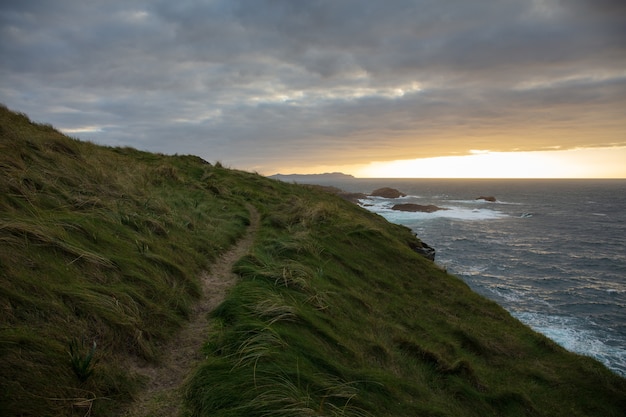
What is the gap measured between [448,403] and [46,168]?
1321 cm

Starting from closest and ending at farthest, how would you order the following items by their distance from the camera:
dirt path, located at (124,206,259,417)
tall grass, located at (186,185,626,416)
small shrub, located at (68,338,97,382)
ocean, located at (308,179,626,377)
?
small shrub, located at (68,338,97,382) → dirt path, located at (124,206,259,417) → tall grass, located at (186,185,626,416) → ocean, located at (308,179,626,377)

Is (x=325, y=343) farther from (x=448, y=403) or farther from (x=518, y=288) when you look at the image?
(x=518, y=288)

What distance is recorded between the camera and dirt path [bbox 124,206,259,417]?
14.3 feet

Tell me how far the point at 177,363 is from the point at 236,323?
1.36m

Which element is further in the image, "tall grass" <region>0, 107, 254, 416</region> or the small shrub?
the small shrub

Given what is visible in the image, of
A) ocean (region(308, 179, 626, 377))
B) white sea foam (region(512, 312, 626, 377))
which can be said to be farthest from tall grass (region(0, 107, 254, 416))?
ocean (region(308, 179, 626, 377))

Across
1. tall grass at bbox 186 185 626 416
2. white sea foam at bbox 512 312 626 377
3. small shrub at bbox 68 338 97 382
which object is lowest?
white sea foam at bbox 512 312 626 377

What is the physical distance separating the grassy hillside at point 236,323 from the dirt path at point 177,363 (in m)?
0.20

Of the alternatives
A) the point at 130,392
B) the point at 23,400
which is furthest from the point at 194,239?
the point at 23,400

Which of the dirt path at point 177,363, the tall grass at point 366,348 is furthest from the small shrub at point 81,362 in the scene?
the tall grass at point 366,348

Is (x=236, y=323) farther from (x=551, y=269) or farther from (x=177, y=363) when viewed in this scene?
(x=551, y=269)

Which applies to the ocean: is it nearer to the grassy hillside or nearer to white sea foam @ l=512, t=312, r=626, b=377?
white sea foam @ l=512, t=312, r=626, b=377

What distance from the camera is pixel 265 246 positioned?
41.9ft

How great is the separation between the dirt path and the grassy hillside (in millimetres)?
202
